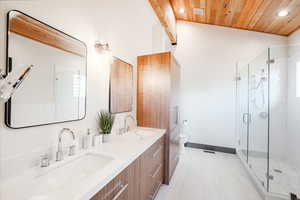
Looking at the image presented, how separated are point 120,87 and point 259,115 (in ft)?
8.46

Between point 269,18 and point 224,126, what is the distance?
254 centimetres

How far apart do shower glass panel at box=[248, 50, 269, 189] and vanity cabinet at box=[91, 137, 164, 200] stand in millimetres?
1808

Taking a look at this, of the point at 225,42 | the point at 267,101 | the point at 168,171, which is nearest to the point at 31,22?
the point at 168,171

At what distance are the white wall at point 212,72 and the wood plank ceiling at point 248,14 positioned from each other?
0.77 feet

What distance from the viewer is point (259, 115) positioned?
2.58 m

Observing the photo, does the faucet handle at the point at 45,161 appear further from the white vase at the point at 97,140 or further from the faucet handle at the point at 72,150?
the white vase at the point at 97,140

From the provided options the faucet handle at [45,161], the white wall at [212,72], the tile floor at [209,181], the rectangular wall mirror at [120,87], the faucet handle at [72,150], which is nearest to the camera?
the faucet handle at [45,161]

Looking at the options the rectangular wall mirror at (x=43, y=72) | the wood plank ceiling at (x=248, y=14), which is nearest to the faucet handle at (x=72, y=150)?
the rectangular wall mirror at (x=43, y=72)

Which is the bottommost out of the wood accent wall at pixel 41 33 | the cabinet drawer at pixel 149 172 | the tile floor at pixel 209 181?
the tile floor at pixel 209 181

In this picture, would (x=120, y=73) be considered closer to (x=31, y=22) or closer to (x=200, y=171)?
(x=31, y=22)

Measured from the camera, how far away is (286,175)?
2.39m


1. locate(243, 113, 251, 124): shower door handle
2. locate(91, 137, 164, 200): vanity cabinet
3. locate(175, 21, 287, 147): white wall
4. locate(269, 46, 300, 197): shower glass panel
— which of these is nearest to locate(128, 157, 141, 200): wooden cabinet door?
locate(91, 137, 164, 200): vanity cabinet

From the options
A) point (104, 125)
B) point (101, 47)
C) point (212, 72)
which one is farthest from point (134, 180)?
point (212, 72)

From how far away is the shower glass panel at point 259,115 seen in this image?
7.81 ft
